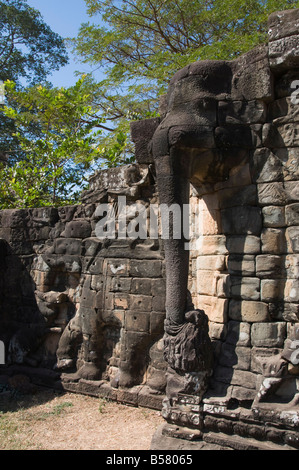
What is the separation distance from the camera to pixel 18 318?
22.1ft

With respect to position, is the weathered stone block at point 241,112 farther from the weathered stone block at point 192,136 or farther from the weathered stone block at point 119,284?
the weathered stone block at point 119,284

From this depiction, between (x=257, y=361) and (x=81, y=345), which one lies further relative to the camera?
(x=81, y=345)

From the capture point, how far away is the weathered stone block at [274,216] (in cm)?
376

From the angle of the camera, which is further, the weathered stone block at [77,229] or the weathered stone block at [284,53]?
the weathered stone block at [77,229]

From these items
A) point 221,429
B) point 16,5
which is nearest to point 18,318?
point 221,429

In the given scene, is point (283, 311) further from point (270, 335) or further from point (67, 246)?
point (67, 246)

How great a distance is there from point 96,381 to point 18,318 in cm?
192

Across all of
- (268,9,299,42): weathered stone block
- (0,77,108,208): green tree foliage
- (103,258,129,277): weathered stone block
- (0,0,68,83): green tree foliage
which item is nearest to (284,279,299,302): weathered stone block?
(268,9,299,42): weathered stone block

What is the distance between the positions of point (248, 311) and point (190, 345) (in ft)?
2.02

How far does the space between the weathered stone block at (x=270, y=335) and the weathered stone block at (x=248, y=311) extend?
7 centimetres

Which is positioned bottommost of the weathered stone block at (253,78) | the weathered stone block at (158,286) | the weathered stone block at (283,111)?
the weathered stone block at (158,286)

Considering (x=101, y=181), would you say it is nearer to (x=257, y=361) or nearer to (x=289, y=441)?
(x=257, y=361)

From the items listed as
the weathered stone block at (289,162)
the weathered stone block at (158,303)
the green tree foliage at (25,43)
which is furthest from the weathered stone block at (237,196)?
the green tree foliage at (25,43)

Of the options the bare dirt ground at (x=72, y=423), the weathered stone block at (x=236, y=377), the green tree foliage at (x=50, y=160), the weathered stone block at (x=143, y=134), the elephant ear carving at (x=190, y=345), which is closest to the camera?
the weathered stone block at (x=236, y=377)
